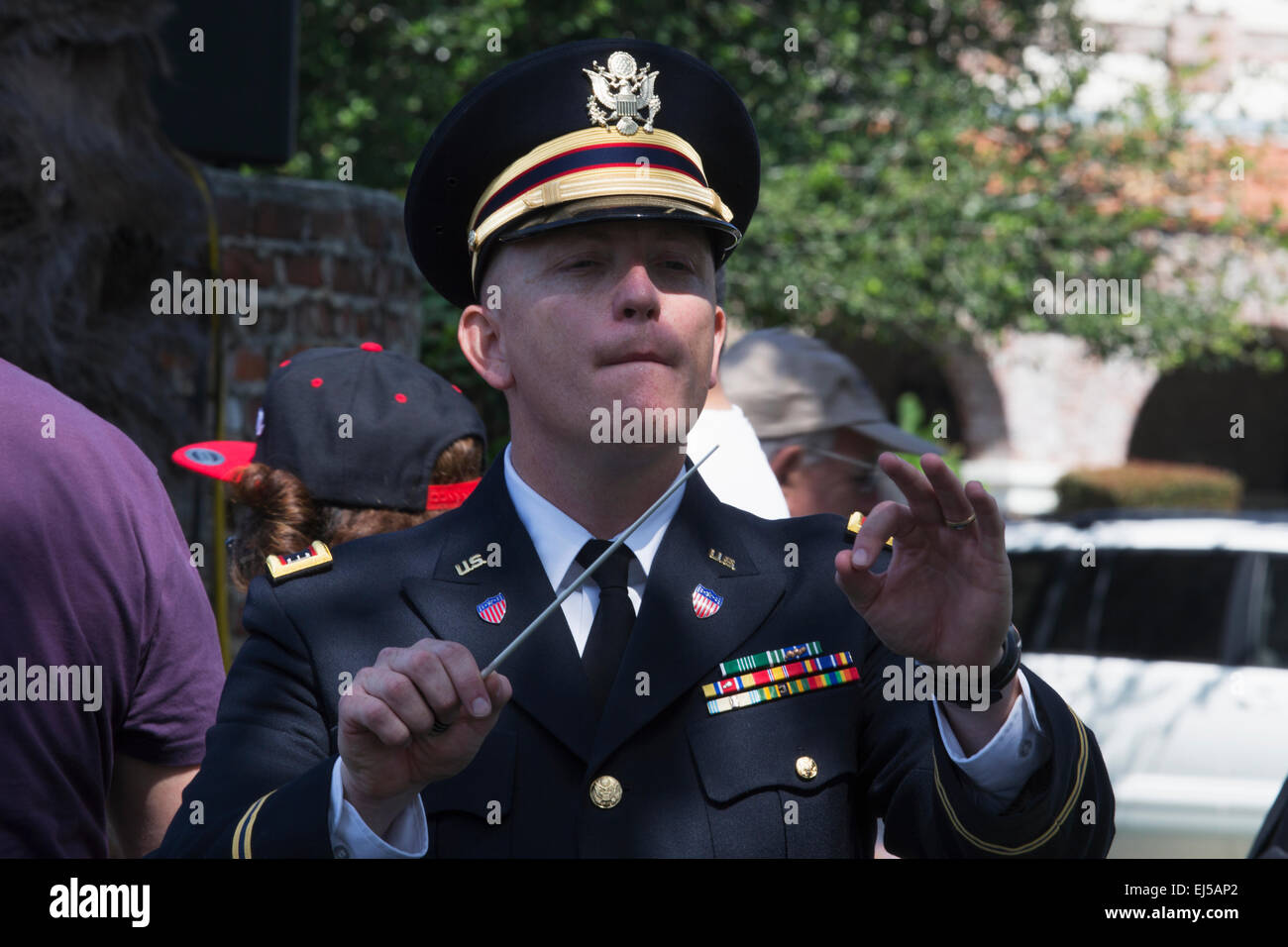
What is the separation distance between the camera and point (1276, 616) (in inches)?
247

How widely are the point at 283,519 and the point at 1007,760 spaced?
1.48m

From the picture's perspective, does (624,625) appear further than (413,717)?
Yes

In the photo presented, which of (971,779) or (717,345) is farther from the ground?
(717,345)

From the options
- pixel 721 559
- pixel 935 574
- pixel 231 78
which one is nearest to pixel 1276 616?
pixel 231 78

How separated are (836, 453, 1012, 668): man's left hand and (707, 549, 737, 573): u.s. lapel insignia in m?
0.36

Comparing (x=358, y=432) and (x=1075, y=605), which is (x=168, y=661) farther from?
(x=1075, y=605)

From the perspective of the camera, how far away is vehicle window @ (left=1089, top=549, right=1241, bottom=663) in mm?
6348

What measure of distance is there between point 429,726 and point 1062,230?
35.2 ft

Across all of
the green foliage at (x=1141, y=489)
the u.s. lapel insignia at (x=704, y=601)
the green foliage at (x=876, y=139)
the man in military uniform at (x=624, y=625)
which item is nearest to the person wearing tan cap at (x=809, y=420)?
the man in military uniform at (x=624, y=625)

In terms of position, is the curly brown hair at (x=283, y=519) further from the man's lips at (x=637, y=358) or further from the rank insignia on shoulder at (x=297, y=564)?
the man's lips at (x=637, y=358)

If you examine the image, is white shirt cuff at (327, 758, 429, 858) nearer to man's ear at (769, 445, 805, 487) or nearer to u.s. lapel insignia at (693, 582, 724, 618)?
u.s. lapel insignia at (693, 582, 724, 618)

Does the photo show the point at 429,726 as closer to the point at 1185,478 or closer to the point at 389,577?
the point at 389,577

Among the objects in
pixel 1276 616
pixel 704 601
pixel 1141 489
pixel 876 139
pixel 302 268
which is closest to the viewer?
pixel 704 601

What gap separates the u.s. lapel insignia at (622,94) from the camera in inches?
77.7
